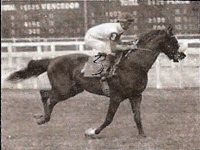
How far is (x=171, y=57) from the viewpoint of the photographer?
26.2 ft

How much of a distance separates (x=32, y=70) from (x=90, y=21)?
13.6 m

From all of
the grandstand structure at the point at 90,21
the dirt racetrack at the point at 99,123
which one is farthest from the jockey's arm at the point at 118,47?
the grandstand structure at the point at 90,21

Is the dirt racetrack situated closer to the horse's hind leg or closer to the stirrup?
the horse's hind leg

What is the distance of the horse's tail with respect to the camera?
9.22 meters

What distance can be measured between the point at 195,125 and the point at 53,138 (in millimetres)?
2236

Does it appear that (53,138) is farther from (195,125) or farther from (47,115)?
(195,125)

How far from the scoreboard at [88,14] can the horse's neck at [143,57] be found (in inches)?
280

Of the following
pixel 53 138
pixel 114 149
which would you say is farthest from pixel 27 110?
pixel 114 149

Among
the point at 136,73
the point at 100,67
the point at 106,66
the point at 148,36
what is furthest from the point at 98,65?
the point at 148,36

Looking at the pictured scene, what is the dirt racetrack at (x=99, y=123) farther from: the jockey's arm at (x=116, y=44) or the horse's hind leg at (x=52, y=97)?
the jockey's arm at (x=116, y=44)

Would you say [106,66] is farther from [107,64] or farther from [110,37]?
[110,37]

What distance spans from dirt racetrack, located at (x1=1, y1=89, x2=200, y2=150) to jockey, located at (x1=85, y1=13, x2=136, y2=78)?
1.04 m

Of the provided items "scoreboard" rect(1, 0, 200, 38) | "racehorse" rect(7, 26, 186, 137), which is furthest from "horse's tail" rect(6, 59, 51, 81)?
"scoreboard" rect(1, 0, 200, 38)

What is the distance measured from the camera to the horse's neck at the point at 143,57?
7.89 metres
